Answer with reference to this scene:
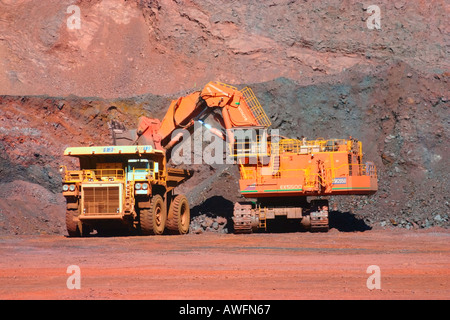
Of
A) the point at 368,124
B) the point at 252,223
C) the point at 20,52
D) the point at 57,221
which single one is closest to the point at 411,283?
the point at 252,223

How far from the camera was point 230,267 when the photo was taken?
53.6ft

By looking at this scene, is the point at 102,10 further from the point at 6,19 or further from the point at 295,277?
the point at 295,277

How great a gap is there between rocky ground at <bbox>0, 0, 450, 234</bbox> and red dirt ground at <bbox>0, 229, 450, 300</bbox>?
7260 mm

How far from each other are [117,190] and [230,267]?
9827 mm

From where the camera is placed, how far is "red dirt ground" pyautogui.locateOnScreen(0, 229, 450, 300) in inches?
502

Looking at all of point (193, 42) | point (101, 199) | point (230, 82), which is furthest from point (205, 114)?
point (193, 42)

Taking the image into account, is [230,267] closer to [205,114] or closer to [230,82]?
[205,114]

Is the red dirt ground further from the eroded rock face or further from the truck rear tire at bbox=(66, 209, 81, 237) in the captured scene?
the eroded rock face

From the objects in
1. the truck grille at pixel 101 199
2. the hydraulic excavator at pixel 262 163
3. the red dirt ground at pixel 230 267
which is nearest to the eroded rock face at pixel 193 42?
the hydraulic excavator at pixel 262 163

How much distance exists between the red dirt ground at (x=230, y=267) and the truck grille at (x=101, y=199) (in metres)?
1.05

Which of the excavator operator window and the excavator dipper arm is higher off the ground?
the excavator dipper arm

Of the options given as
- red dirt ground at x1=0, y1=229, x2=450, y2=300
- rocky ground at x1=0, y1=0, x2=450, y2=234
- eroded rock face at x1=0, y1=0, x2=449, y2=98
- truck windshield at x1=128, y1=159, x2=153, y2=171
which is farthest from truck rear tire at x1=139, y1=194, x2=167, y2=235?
eroded rock face at x1=0, y1=0, x2=449, y2=98

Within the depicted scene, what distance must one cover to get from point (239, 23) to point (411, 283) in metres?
43.9

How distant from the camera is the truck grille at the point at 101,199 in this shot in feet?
82.9
